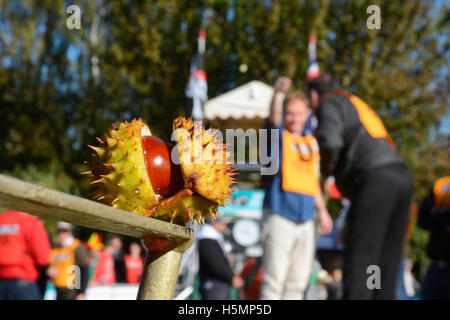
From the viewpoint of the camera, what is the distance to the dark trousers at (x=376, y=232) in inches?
92.5

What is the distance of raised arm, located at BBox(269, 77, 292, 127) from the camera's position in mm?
3498

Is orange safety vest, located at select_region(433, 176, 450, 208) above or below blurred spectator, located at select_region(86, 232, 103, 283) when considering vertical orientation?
above

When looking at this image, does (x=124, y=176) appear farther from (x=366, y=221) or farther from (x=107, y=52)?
(x=107, y=52)

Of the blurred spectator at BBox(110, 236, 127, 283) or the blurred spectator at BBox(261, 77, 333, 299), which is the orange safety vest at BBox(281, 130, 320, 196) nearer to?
the blurred spectator at BBox(261, 77, 333, 299)

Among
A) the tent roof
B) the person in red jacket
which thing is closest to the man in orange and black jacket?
the person in red jacket

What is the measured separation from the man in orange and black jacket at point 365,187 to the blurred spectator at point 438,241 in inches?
43.2

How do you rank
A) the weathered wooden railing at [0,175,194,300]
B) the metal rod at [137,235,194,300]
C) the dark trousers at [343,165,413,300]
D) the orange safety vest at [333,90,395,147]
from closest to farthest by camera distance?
1. the weathered wooden railing at [0,175,194,300]
2. the metal rod at [137,235,194,300]
3. the dark trousers at [343,165,413,300]
4. the orange safety vest at [333,90,395,147]

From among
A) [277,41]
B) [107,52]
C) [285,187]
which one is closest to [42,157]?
[107,52]

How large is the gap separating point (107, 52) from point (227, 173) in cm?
1417

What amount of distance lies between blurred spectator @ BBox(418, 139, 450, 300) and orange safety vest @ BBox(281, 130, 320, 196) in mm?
925

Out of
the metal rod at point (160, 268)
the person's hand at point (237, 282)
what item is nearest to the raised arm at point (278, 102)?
the person's hand at point (237, 282)

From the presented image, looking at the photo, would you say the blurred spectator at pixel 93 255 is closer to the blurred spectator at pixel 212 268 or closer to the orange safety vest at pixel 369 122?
the blurred spectator at pixel 212 268

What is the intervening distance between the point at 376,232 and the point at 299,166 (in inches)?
42.5

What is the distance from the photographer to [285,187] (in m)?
3.27
